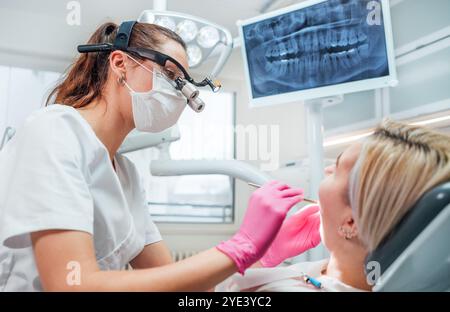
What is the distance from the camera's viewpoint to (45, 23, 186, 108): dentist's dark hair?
3.08ft

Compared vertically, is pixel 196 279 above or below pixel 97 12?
below

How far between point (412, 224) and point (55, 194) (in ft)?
1.95

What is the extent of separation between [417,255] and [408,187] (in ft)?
0.36

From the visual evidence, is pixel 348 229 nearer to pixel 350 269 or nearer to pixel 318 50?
pixel 350 269

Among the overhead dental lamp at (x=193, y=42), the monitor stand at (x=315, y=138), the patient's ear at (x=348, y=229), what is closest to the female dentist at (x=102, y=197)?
the patient's ear at (x=348, y=229)

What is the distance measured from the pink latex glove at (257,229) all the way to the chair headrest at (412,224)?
0.54 ft

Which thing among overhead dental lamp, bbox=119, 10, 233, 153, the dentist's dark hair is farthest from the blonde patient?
overhead dental lamp, bbox=119, 10, 233, 153

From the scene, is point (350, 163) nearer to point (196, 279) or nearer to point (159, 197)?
point (196, 279)

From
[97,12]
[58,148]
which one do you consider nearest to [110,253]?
[58,148]

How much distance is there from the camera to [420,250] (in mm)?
639

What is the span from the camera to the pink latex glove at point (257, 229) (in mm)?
644

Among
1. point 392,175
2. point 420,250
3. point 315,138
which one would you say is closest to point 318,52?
point 315,138

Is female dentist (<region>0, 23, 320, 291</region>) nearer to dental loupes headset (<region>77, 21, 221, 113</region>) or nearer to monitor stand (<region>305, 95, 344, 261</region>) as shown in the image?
dental loupes headset (<region>77, 21, 221, 113</region>)

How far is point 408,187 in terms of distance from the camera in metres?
0.66
